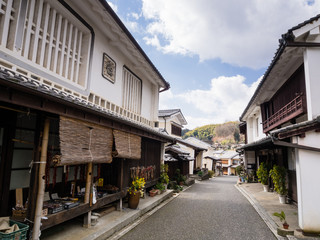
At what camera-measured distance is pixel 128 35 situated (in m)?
8.55

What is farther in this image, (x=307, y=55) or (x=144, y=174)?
(x=144, y=174)

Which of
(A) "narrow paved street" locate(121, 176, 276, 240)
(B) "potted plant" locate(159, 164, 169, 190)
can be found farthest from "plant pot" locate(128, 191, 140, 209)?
(B) "potted plant" locate(159, 164, 169, 190)

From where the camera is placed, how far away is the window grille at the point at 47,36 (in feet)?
16.5

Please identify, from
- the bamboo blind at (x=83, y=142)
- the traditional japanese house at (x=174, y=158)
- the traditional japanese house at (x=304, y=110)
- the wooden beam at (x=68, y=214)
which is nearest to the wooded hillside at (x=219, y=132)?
the traditional japanese house at (x=174, y=158)

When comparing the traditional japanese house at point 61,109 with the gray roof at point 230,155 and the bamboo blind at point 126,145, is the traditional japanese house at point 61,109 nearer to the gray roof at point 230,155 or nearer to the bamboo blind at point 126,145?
the bamboo blind at point 126,145

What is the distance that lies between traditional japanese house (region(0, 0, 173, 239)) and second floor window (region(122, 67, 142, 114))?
595mm

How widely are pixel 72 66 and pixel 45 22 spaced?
1507 millimetres

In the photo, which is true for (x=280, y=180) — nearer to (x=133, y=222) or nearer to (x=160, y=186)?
(x=160, y=186)

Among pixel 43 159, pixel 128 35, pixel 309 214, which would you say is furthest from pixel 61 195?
pixel 309 214

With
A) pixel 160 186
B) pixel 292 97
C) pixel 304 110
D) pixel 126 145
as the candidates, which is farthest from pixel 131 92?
pixel 292 97

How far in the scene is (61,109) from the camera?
15.9ft

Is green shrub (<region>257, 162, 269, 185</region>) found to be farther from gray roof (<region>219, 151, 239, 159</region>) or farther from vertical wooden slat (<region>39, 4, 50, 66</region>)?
gray roof (<region>219, 151, 239, 159</region>)

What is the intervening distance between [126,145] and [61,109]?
3.69 meters

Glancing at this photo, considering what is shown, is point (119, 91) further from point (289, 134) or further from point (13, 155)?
point (289, 134)
